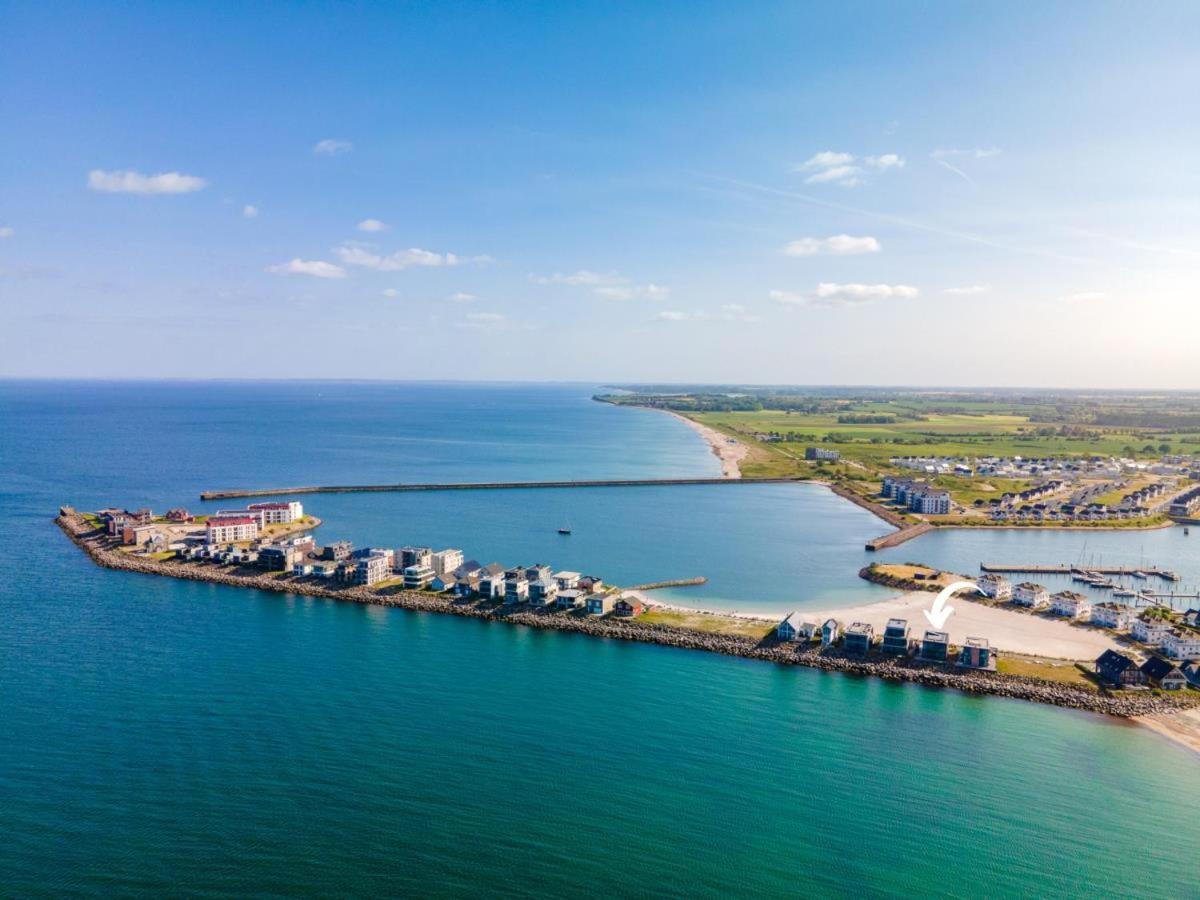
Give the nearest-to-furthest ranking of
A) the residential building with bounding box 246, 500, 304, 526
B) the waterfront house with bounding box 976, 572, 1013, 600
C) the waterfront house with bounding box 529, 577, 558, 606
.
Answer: the waterfront house with bounding box 529, 577, 558, 606 → the waterfront house with bounding box 976, 572, 1013, 600 → the residential building with bounding box 246, 500, 304, 526

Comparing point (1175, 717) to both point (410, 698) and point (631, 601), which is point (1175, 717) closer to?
point (631, 601)

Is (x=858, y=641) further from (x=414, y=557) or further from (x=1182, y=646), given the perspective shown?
(x=414, y=557)

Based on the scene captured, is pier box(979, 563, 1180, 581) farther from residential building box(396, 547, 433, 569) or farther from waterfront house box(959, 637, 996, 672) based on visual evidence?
residential building box(396, 547, 433, 569)

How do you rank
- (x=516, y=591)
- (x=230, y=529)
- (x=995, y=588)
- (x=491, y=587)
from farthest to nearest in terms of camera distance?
(x=230, y=529) → (x=995, y=588) → (x=491, y=587) → (x=516, y=591)

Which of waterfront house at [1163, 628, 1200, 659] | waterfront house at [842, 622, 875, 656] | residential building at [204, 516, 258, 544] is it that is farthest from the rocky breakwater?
waterfront house at [1163, 628, 1200, 659]

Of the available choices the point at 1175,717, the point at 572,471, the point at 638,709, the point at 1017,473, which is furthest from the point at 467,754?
the point at 1017,473

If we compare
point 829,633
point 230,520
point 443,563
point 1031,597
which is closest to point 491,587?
point 443,563

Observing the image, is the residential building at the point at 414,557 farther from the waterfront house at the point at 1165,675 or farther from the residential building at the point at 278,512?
the waterfront house at the point at 1165,675
